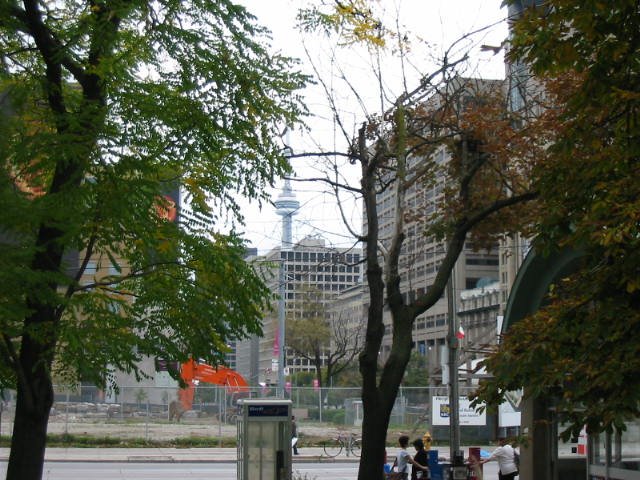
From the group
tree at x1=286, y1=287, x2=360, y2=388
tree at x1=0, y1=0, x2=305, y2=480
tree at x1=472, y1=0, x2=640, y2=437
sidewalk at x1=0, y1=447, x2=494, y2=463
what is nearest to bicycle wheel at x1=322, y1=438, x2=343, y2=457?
sidewalk at x1=0, y1=447, x2=494, y2=463

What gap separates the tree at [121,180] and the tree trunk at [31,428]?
0.02 meters

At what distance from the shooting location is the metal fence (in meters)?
42.0

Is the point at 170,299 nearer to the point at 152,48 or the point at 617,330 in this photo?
the point at 152,48

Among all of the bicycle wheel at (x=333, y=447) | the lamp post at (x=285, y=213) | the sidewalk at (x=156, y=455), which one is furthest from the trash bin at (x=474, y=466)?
the bicycle wheel at (x=333, y=447)

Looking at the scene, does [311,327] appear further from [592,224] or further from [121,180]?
[592,224]

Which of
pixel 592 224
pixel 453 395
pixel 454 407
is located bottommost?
pixel 454 407

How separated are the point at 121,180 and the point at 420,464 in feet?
41.1

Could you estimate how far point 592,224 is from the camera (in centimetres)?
940

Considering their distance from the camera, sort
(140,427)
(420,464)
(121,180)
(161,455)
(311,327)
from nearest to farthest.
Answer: (121,180) → (420,464) → (161,455) → (140,427) → (311,327)

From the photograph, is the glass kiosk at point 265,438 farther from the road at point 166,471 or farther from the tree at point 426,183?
the road at point 166,471

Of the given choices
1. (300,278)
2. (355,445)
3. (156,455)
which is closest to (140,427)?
(156,455)

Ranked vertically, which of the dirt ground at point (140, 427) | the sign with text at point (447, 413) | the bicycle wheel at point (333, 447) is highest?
the sign with text at point (447, 413)

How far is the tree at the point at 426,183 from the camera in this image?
15008 millimetres

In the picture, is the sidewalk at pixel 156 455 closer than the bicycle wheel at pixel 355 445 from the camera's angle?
Yes
